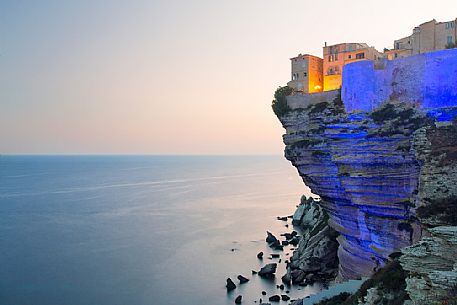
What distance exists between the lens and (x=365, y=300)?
17188 mm

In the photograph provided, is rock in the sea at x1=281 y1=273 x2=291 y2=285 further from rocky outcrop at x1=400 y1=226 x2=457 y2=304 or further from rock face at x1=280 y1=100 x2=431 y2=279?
rocky outcrop at x1=400 y1=226 x2=457 y2=304

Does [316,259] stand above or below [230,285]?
above

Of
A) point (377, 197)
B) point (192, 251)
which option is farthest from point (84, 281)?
point (377, 197)

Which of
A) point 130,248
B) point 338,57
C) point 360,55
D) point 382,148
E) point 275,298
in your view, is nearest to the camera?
point 382,148

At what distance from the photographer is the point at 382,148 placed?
2772cm

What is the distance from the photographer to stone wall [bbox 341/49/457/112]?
26297 millimetres

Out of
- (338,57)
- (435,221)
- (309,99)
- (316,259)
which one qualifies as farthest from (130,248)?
(435,221)

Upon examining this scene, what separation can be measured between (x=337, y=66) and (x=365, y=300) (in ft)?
99.9

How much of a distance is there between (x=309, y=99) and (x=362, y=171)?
8.99 metres

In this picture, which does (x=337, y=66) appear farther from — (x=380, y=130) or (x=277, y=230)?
(x=277, y=230)

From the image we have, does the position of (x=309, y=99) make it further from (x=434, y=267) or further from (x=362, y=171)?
(x=434, y=267)

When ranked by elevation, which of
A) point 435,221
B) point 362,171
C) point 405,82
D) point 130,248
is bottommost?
point 130,248

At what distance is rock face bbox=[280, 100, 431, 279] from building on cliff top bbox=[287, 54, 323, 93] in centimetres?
797

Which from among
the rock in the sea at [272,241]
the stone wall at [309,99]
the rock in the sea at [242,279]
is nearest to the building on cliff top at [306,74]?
the stone wall at [309,99]
